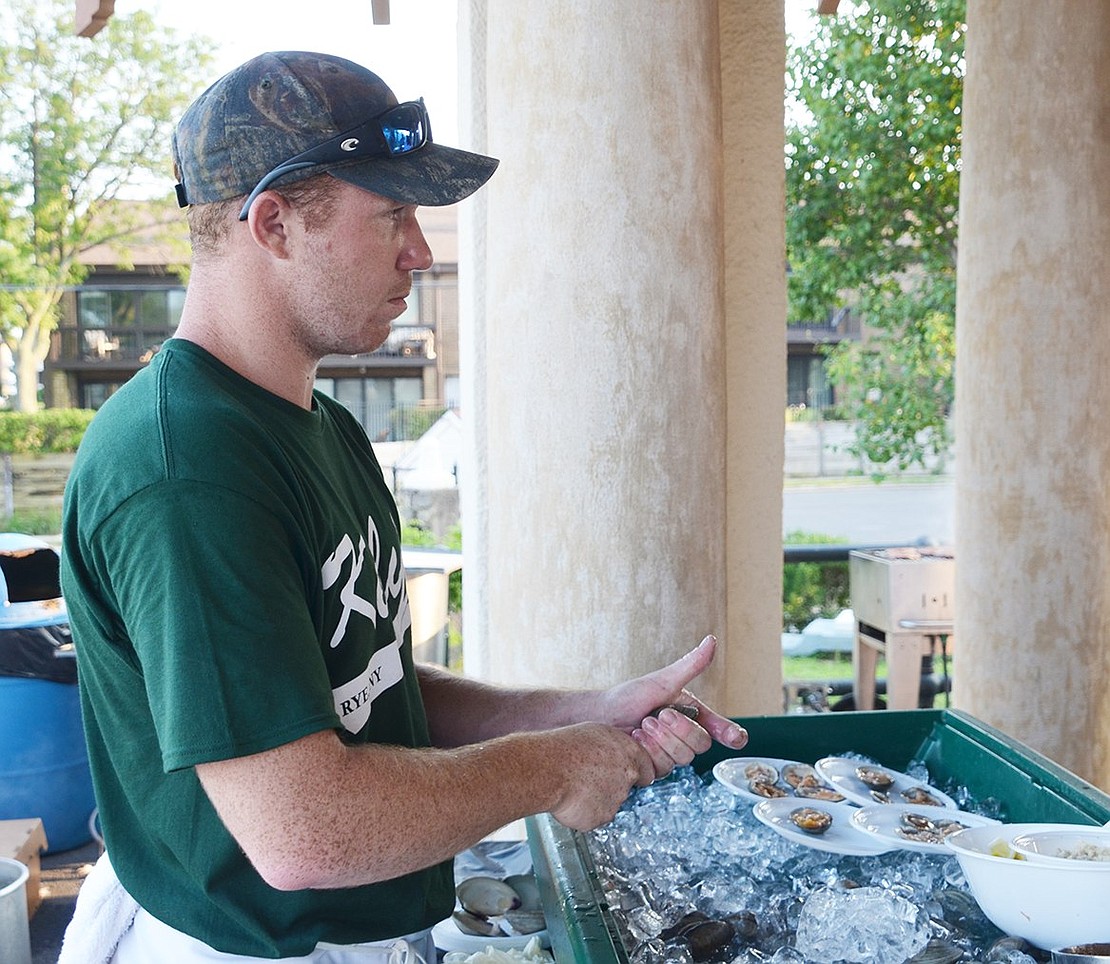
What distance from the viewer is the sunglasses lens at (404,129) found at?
1.53 m

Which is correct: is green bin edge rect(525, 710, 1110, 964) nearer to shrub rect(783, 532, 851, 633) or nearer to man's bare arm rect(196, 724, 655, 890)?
man's bare arm rect(196, 724, 655, 890)

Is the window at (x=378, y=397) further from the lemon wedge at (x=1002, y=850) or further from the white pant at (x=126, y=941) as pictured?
the lemon wedge at (x=1002, y=850)

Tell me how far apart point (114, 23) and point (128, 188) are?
1.54m

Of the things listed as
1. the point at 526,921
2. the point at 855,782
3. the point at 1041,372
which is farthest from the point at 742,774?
the point at 1041,372

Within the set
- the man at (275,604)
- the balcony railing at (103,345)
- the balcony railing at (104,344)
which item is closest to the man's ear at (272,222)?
the man at (275,604)

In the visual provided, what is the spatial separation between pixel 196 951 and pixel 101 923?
17cm

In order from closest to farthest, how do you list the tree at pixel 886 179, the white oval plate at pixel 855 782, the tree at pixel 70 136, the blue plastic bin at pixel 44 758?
1. the white oval plate at pixel 855 782
2. the blue plastic bin at pixel 44 758
3. the tree at pixel 886 179
4. the tree at pixel 70 136

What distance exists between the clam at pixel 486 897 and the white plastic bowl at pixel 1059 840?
1099mm

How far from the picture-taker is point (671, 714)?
1782mm

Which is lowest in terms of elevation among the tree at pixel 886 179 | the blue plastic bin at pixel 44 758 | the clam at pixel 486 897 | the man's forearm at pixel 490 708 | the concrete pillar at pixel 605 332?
the blue plastic bin at pixel 44 758

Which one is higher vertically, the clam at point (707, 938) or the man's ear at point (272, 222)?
the man's ear at point (272, 222)

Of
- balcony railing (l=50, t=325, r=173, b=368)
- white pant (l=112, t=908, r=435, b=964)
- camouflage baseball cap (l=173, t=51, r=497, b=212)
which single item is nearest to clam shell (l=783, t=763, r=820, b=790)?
white pant (l=112, t=908, r=435, b=964)

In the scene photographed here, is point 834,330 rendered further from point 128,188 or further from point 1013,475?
point 1013,475

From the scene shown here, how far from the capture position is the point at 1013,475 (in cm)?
439
